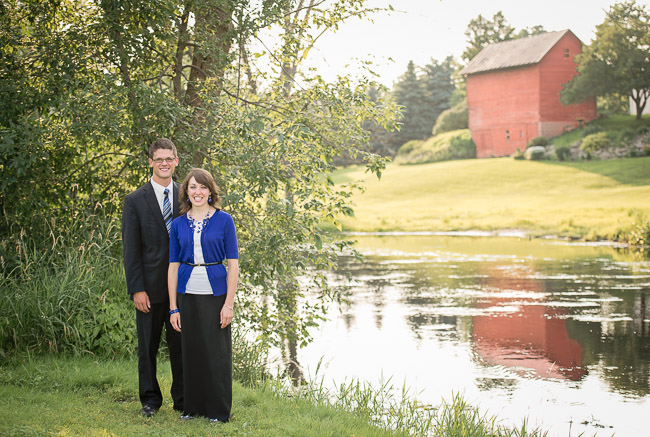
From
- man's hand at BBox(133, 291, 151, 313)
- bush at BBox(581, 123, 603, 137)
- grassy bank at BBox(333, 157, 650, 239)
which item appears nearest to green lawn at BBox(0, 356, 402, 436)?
man's hand at BBox(133, 291, 151, 313)

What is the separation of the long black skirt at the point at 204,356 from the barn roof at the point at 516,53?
54.6 meters

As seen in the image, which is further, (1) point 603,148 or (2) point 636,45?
(2) point 636,45

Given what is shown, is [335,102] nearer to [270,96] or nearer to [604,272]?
[270,96]

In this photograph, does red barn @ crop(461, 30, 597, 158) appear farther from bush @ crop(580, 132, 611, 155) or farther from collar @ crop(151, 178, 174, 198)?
collar @ crop(151, 178, 174, 198)

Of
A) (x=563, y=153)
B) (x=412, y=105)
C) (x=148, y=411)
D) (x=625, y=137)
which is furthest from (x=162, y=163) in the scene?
(x=412, y=105)

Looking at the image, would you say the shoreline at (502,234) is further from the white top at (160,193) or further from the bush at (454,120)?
the bush at (454,120)

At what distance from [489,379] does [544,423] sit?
6.04 feet

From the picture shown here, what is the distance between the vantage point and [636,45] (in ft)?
172

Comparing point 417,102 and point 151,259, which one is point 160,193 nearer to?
point 151,259

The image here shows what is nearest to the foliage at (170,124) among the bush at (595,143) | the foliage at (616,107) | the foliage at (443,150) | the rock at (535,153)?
the bush at (595,143)

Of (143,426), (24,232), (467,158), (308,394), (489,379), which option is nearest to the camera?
(143,426)

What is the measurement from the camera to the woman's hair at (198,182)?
5.49 metres

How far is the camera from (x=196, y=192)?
548cm

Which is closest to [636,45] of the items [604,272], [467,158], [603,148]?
[603,148]
